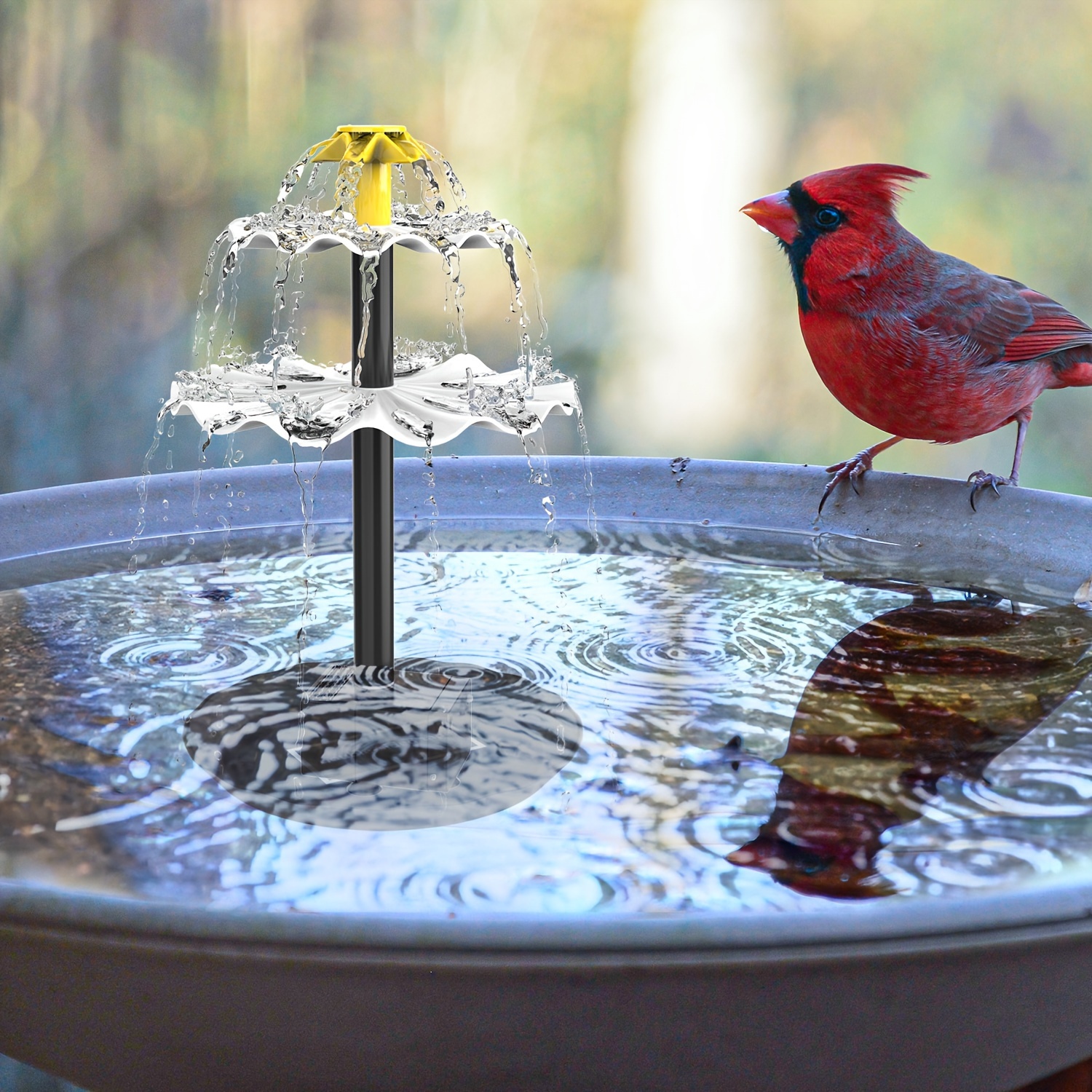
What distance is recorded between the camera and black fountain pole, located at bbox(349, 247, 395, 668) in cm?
129

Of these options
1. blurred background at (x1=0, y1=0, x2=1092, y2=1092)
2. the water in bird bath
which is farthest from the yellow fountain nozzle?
blurred background at (x1=0, y1=0, x2=1092, y2=1092)

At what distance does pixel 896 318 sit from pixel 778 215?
22cm

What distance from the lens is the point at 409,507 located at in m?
2.03

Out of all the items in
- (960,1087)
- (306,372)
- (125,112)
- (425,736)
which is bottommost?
(960,1087)

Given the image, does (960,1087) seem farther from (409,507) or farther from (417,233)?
(409,507)

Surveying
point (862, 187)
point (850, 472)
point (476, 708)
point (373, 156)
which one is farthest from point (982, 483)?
point (373, 156)

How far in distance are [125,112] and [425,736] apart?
4211mm

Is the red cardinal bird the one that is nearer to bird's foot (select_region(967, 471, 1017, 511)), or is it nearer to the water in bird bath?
bird's foot (select_region(967, 471, 1017, 511))

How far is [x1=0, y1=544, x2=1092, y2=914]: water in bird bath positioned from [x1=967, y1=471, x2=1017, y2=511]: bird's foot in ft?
0.96

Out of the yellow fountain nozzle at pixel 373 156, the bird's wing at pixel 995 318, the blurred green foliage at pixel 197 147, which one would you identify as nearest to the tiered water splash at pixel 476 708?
the yellow fountain nozzle at pixel 373 156

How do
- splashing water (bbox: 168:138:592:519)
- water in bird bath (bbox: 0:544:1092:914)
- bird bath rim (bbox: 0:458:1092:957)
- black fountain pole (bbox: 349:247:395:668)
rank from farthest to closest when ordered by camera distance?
bird bath rim (bbox: 0:458:1092:957), black fountain pole (bbox: 349:247:395:668), splashing water (bbox: 168:138:592:519), water in bird bath (bbox: 0:544:1092:914)

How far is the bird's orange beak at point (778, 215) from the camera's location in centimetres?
189

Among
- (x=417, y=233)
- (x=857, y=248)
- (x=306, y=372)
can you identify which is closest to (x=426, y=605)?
(x=306, y=372)

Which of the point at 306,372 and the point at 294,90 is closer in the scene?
the point at 306,372
